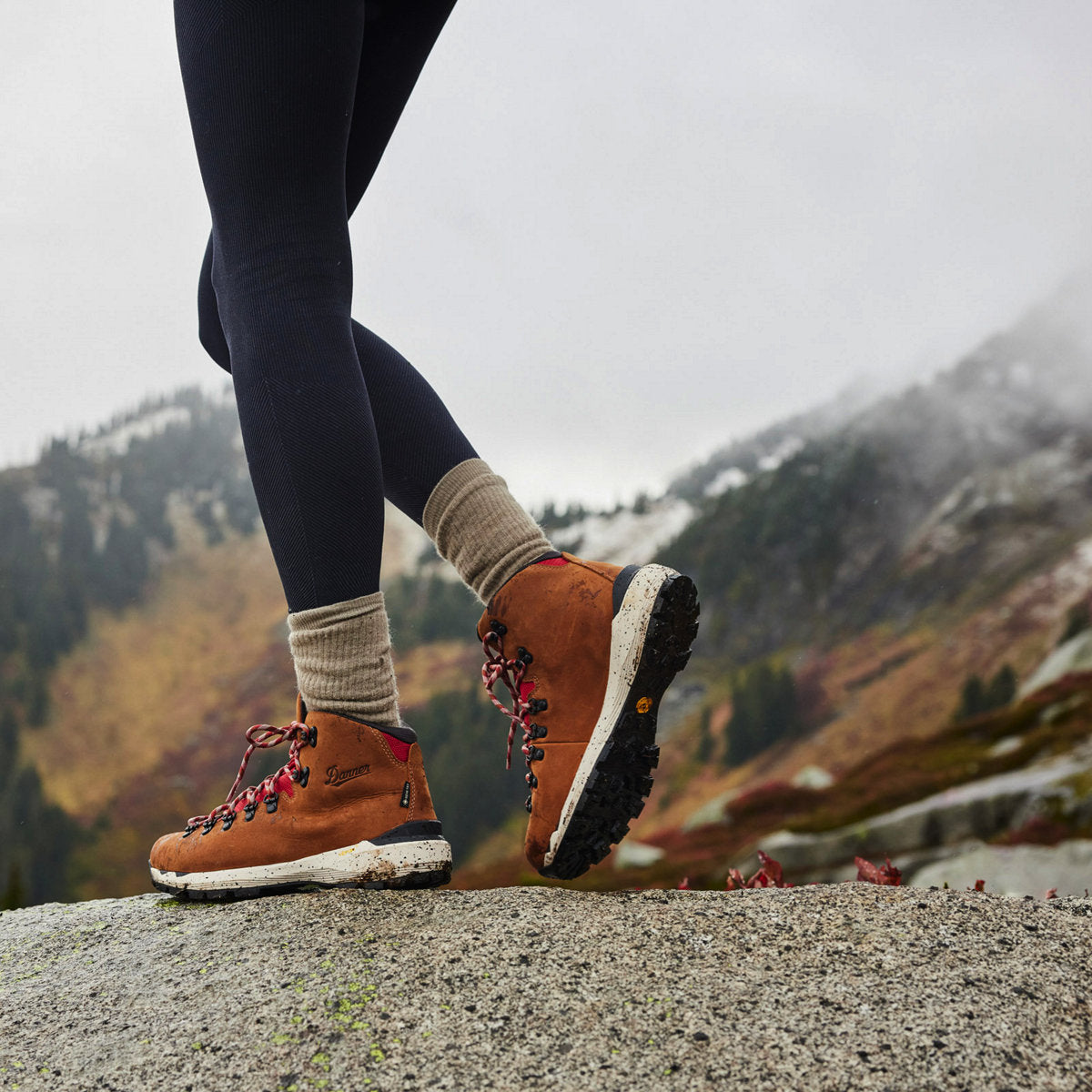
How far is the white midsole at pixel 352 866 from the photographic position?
5.42 ft

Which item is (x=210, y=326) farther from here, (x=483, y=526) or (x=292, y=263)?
(x=483, y=526)

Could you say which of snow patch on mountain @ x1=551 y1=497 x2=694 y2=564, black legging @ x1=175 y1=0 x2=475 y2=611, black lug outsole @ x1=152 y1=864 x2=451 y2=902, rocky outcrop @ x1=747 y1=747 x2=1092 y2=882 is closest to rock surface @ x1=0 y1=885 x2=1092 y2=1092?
black lug outsole @ x1=152 y1=864 x2=451 y2=902

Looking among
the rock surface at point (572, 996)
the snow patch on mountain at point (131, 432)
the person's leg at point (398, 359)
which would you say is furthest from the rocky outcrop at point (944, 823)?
the snow patch on mountain at point (131, 432)

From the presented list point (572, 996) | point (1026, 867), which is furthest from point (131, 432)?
point (572, 996)

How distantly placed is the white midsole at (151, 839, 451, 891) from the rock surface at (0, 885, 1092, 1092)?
0.04 metres

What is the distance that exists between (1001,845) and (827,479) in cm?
7052

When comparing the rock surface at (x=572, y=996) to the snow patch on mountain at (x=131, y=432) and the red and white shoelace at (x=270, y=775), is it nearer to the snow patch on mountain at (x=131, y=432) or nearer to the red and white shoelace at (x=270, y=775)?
the red and white shoelace at (x=270, y=775)

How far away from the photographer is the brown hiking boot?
1.66m

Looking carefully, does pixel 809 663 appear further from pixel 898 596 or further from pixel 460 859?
pixel 460 859

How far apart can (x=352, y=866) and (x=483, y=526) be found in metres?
0.74

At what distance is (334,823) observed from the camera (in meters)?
1.67

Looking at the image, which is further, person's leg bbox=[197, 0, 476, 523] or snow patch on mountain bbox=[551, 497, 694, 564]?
snow patch on mountain bbox=[551, 497, 694, 564]

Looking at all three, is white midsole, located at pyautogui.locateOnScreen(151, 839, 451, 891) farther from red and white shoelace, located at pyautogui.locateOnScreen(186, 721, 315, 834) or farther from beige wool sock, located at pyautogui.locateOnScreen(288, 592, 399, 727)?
beige wool sock, located at pyautogui.locateOnScreen(288, 592, 399, 727)

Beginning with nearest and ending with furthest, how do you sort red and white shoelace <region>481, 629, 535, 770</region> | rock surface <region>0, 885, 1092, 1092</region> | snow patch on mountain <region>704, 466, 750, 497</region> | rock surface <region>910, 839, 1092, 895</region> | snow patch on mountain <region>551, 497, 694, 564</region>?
1. rock surface <region>0, 885, 1092, 1092</region>
2. red and white shoelace <region>481, 629, 535, 770</region>
3. rock surface <region>910, 839, 1092, 895</region>
4. snow patch on mountain <region>551, 497, 694, 564</region>
5. snow patch on mountain <region>704, 466, 750, 497</region>
